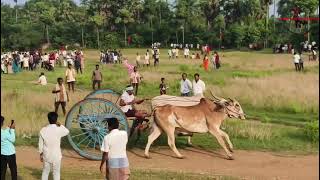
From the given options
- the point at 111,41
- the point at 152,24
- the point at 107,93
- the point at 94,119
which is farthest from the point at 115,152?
the point at 152,24

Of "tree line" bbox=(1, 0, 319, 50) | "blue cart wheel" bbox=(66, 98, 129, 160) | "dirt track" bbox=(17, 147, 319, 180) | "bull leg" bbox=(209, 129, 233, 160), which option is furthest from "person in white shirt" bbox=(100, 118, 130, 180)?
"tree line" bbox=(1, 0, 319, 50)

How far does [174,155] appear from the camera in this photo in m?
12.8

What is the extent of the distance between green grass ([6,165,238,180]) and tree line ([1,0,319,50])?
144ft

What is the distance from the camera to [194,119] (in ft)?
41.4

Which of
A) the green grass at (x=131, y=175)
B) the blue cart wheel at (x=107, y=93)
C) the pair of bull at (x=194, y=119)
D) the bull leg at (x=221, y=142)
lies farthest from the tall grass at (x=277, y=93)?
the green grass at (x=131, y=175)

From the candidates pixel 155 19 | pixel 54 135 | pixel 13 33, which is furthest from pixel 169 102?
pixel 155 19

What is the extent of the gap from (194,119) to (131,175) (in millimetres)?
2665

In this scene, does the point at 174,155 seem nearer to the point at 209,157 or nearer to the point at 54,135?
the point at 209,157

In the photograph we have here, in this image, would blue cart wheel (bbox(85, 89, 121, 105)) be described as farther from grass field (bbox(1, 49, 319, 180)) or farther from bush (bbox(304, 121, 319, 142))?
bush (bbox(304, 121, 319, 142))

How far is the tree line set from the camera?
5850 cm

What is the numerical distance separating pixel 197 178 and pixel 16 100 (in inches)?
465

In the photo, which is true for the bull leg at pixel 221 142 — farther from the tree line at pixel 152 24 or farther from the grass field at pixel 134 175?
the tree line at pixel 152 24

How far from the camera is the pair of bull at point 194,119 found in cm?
1248

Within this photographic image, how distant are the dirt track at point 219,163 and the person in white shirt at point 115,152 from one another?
339cm
